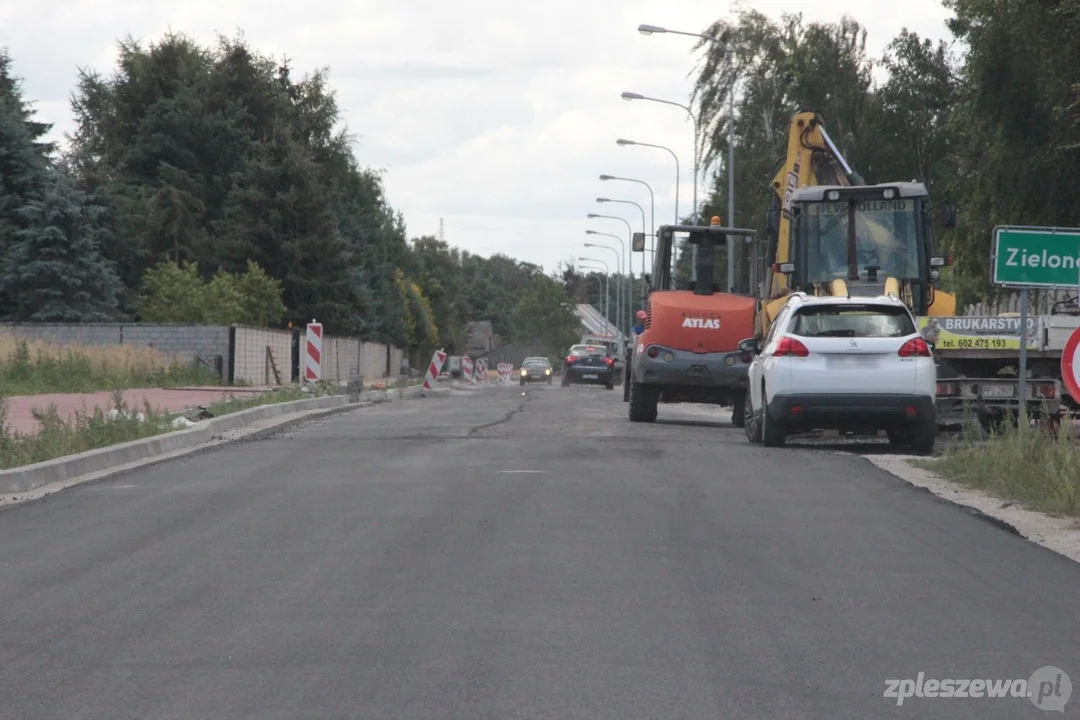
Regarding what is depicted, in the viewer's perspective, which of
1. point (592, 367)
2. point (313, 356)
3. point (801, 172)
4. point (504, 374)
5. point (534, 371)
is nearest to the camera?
point (801, 172)

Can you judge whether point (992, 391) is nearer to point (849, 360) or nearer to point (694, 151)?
point (849, 360)

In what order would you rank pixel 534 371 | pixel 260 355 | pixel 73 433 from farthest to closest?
pixel 534 371 < pixel 260 355 < pixel 73 433

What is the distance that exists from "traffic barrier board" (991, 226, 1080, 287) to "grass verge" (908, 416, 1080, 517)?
4.58 ft

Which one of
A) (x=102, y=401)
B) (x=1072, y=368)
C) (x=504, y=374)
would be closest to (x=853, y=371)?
(x=1072, y=368)

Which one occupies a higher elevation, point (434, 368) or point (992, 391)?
point (992, 391)

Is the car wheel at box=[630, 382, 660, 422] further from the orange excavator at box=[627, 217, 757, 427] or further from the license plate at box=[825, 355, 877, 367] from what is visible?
the license plate at box=[825, 355, 877, 367]

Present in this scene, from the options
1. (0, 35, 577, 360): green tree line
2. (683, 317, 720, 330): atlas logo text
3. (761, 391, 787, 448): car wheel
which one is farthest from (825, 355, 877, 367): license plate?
(0, 35, 577, 360): green tree line

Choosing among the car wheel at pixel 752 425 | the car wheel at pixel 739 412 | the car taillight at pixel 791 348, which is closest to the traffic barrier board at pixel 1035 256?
the car taillight at pixel 791 348

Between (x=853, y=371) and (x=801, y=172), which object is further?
(x=801, y=172)

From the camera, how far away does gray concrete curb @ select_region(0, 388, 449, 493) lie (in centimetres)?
1440

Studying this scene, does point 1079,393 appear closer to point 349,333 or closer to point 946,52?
point 946,52

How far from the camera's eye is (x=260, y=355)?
1975 inches

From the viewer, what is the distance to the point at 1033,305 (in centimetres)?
3566

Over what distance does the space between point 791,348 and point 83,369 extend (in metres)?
22.0
